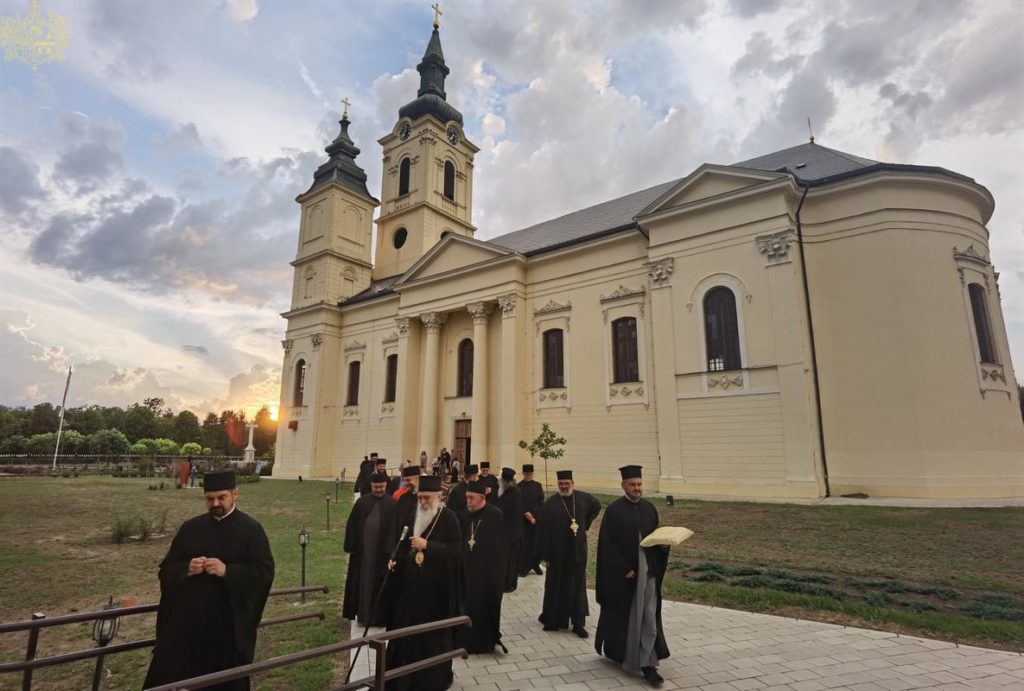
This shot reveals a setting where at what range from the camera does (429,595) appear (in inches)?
179

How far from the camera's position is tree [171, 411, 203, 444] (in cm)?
7181

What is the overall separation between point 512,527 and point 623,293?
1483 cm

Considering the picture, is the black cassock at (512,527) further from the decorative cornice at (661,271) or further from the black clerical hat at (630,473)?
the decorative cornice at (661,271)

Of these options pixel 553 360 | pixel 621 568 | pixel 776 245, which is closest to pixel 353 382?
pixel 553 360

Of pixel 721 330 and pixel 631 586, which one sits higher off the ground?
pixel 721 330

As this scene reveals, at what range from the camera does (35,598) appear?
692 cm

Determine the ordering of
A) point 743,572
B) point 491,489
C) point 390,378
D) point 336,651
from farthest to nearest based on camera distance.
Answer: point 390,378 → point 491,489 → point 743,572 → point 336,651

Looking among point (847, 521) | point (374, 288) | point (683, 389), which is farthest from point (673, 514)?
point (374, 288)

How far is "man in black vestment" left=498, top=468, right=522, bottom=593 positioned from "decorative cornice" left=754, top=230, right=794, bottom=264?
1344 centimetres

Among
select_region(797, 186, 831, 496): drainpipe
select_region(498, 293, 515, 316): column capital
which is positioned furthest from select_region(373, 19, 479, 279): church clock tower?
select_region(797, 186, 831, 496): drainpipe

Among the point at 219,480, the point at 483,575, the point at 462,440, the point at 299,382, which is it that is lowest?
the point at 483,575

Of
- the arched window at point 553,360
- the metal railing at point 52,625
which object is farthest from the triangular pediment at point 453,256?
the metal railing at point 52,625

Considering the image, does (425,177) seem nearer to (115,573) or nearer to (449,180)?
(449,180)

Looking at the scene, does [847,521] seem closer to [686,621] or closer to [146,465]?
[686,621]
